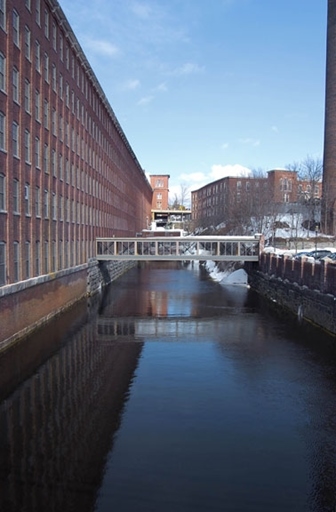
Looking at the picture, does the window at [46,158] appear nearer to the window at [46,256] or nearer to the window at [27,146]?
the window at [27,146]

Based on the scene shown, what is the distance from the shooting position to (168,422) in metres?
13.0

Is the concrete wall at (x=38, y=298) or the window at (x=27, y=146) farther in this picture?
the window at (x=27, y=146)

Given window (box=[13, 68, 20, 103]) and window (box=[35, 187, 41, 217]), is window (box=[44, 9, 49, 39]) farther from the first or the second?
window (box=[35, 187, 41, 217])

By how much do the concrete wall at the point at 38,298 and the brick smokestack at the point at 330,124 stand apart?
107 feet

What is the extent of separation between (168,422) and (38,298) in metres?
13.9

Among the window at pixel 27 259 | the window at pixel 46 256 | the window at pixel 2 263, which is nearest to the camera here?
the window at pixel 2 263

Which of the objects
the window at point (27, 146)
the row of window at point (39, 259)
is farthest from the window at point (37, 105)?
the row of window at point (39, 259)

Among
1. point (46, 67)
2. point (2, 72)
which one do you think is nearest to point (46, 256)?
point (2, 72)

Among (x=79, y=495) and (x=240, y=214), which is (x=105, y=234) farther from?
(x=79, y=495)

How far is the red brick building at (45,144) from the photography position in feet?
70.3

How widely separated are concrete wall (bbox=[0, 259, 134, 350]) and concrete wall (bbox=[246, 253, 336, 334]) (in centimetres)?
1516

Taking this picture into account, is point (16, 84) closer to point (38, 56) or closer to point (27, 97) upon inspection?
point (27, 97)

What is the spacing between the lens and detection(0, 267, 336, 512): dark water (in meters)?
9.45

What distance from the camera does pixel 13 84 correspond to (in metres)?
22.2
